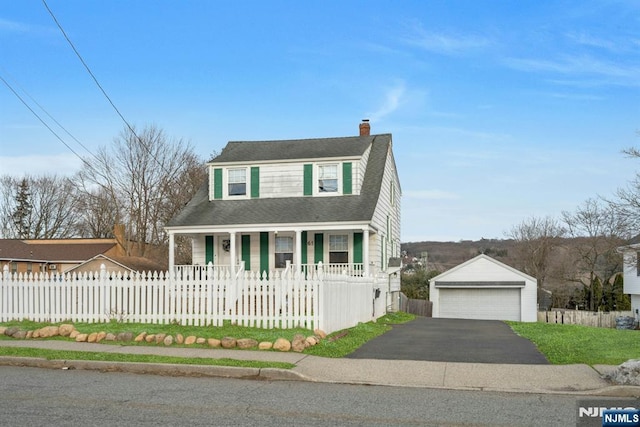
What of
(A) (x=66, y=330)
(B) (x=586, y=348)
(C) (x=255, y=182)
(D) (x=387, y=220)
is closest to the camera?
(B) (x=586, y=348)

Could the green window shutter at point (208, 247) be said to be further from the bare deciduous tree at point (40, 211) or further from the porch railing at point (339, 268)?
the bare deciduous tree at point (40, 211)

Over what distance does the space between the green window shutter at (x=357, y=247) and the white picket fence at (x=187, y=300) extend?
8.15m

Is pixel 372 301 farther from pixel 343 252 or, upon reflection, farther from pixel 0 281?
pixel 0 281

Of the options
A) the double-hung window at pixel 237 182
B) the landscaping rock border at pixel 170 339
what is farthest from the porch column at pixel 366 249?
the landscaping rock border at pixel 170 339

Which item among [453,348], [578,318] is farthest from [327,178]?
[578,318]

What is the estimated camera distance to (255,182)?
28922 mm

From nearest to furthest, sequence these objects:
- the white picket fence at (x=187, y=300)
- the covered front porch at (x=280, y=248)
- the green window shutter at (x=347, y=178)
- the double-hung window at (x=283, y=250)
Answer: the white picket fence at (x=187, y=300)
the covered front porch at (x=280, y=248)
the double-hung window at (x=283, y=250)
the green window shutter at (x=347, y=178)

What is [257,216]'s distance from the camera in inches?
1055

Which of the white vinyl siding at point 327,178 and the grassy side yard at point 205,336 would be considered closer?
the grassy side yard at point 205,336

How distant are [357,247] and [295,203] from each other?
312 cm

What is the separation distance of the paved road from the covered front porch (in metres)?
15.8

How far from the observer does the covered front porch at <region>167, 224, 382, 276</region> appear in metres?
26.3

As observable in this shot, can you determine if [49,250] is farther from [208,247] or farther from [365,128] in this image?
[365,128]

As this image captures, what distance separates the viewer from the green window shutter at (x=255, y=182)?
28844 millimetres
